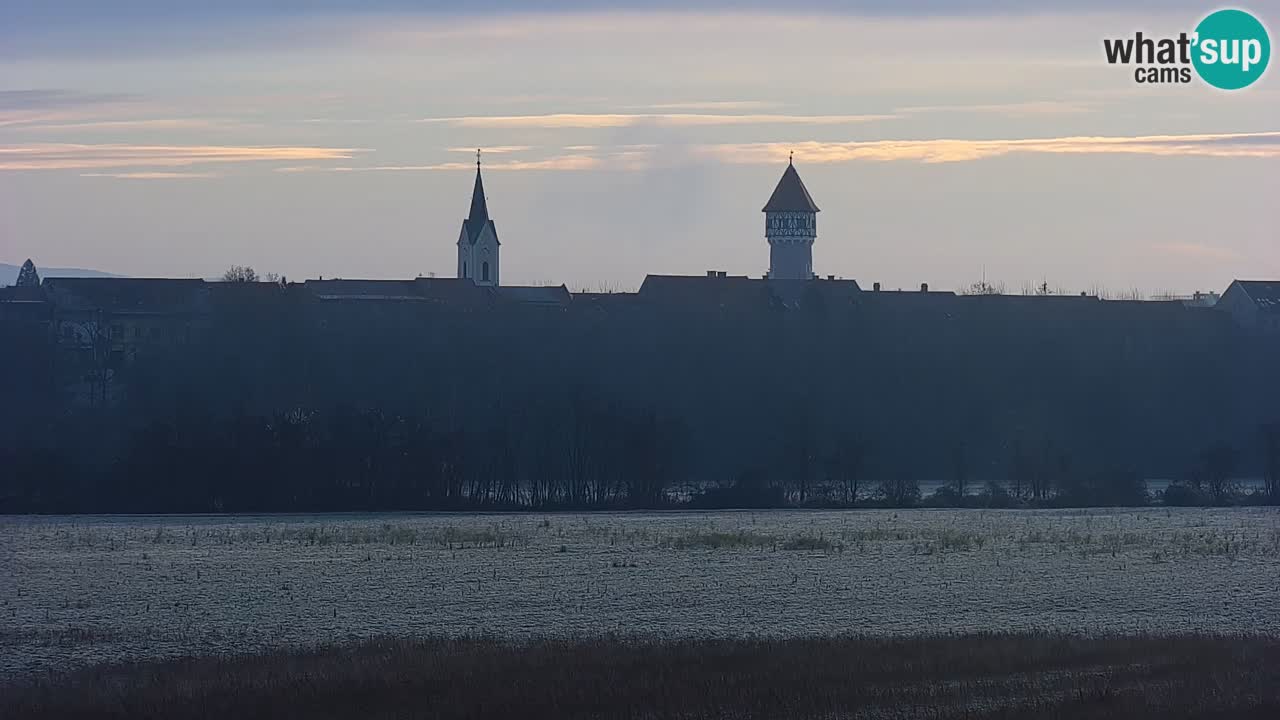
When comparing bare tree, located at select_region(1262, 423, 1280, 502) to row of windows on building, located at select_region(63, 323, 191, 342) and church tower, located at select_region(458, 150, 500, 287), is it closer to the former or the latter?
row of windows on building, located at select_region(63, 323, 191, 342)

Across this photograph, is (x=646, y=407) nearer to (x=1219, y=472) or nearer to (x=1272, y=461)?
(x=1219, y=472)

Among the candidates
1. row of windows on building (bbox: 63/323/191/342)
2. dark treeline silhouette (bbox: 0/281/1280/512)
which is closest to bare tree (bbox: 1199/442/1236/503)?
dark treeline silhouette (bbox: 0/281/1280/512)

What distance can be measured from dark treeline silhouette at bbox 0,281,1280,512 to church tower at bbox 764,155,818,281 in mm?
27245

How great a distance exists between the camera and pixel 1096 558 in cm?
3800

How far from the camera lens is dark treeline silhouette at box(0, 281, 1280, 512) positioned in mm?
61000

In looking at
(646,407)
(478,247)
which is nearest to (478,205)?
(478,247)

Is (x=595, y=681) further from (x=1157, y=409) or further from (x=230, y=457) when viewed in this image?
(x=1157, y=409)

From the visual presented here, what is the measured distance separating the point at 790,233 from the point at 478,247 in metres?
26.9

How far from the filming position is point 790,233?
513ft

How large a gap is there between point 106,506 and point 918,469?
116 ft

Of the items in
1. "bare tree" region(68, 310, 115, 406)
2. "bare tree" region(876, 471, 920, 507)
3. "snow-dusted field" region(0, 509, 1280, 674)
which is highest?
"bare tree" region(68, 310, 115, 406)

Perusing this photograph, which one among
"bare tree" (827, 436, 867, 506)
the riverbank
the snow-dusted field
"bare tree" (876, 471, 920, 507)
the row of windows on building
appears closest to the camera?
the riverbank

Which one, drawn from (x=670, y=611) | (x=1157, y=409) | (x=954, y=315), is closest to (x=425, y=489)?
(x=670, y=611)

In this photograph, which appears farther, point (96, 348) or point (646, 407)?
point (96, 348)
